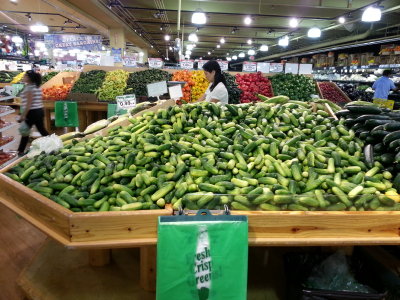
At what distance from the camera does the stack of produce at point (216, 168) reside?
71.5 inches

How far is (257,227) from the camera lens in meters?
1.73

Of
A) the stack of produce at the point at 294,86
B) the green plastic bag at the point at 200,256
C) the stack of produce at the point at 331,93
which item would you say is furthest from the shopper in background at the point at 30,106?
the stack of produce at the point at 331,93

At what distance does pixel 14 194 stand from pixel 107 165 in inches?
23.8

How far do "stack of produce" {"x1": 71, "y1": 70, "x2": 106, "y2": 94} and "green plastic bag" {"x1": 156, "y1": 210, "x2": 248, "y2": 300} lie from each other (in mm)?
6782

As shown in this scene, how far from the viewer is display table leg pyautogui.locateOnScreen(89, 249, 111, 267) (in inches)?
94.0

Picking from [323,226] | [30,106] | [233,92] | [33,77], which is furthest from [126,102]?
[323,226]

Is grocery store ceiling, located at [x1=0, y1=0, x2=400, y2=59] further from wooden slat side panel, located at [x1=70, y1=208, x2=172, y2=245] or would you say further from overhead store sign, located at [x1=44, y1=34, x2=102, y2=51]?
wooden slat side panel, located at [x1=70, y1=208, x2=172, y2=245]

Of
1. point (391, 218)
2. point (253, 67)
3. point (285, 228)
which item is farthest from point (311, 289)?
point (253, 67)

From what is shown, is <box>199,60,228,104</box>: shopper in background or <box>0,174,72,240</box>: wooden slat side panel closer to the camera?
<box>0,174,72,240</box>: wooden slat side panel

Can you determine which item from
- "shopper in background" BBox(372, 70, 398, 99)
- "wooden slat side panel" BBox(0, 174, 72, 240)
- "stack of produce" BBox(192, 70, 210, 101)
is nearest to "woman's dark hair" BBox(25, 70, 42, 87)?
"stack of produce" BBox(192, 70, 210, 101)

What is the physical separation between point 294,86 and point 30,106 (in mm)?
5815

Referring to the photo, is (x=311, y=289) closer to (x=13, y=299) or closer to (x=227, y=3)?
(x=13, y=299)

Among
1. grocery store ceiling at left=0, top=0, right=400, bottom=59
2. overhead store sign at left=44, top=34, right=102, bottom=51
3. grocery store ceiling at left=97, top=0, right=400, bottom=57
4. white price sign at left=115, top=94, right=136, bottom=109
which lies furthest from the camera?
overhead store sign at left=44, top=34, right=102, bottom=51

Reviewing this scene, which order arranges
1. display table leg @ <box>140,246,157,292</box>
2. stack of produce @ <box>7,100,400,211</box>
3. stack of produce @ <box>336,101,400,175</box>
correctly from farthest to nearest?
stack of produce @ <box>336,101,400,175</box> < display table leg @ <box>140,246,157,292</box> < stack of produce @ <box>7,100,400,211</box>
